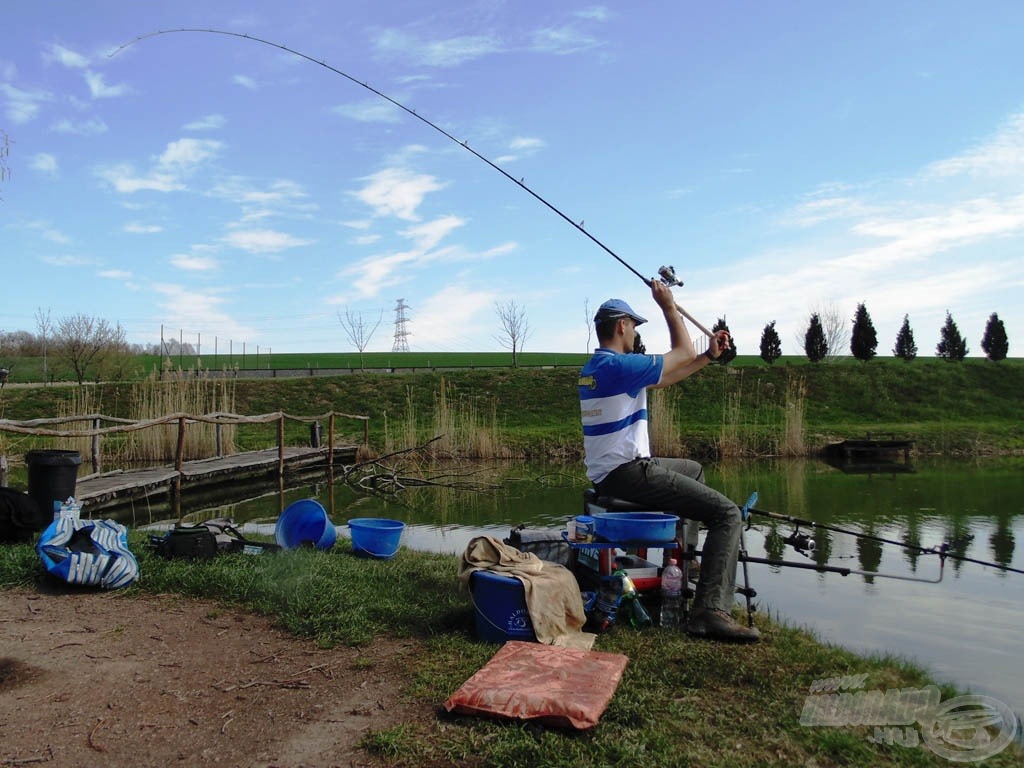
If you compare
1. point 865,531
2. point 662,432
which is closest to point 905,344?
point 662,432

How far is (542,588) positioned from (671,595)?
0.81 m

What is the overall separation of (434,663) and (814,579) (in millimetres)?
4019

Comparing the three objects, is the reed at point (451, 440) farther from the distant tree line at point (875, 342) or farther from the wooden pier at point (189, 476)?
the distant tree line at point (875, 342)

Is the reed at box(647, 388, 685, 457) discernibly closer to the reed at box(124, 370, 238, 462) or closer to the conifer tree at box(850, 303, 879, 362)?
the reed at box(124, 370, 238, 462)

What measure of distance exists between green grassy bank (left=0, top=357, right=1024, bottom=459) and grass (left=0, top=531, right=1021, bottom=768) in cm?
1420

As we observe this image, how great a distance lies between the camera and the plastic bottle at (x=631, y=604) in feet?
13.8

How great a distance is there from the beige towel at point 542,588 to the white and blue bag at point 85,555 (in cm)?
225

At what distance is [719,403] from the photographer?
2755cm

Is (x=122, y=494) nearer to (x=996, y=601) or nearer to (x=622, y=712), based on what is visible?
(x=622, y=712)

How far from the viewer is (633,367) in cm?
406

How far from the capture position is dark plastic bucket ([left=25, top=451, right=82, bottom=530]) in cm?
635

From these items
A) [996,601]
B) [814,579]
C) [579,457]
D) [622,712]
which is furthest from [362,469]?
[622,712]

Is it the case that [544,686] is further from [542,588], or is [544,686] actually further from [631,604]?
[631,604]

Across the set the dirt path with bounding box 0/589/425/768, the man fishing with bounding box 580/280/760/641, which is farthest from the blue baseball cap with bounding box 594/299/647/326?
the dirt path with bounding box 0/589/425/768
